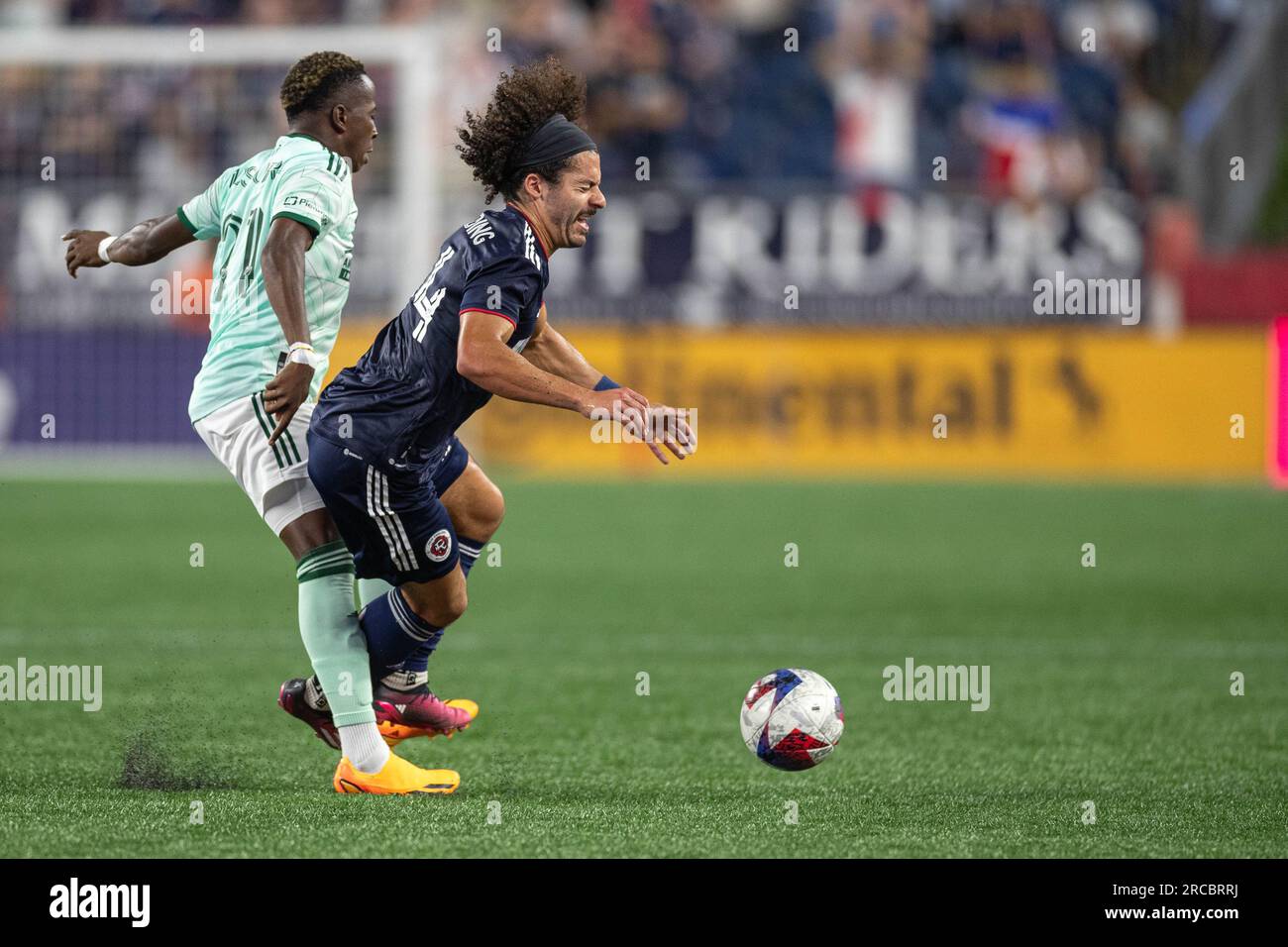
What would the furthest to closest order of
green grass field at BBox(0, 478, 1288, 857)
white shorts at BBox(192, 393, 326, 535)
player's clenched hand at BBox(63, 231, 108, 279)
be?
player's clenched hand at BBox(63, 231, 108, 279) < white shorts at BBox(192, 393, 326, 535) < green grass field at BBox(0, 478, 1288, 857)

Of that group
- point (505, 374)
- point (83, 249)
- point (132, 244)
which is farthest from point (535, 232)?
point (83, 249)

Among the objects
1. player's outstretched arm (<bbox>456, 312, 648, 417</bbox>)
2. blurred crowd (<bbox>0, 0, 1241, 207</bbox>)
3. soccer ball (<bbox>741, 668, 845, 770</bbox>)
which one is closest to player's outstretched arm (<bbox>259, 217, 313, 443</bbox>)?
player's outstretched arm (<bbox>456, 312, 648, 417</bbox>)

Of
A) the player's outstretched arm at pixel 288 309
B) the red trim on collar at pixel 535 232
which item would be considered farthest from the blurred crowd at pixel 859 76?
the player's outstretched arm at pixel 288 309

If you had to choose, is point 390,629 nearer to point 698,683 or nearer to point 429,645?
point 429,645

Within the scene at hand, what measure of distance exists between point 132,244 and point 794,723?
2658mm

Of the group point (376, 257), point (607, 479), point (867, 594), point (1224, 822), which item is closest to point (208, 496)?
point (376, 257)

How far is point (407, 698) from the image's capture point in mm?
5992

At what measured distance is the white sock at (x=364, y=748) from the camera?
5512mm

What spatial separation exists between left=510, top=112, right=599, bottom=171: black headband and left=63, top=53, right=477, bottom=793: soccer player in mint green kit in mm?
604

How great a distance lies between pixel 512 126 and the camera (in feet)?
18.3

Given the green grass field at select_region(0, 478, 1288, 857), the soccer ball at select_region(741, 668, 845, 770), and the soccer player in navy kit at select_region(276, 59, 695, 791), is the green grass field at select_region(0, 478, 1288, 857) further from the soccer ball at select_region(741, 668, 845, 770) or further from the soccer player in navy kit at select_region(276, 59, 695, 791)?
the soccer player in navy kit at select_region(276, 59, 695, 791)

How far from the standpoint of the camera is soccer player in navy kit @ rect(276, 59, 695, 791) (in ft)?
17.7

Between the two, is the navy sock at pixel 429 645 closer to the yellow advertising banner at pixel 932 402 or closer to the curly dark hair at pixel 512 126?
the curly dark hair at pixel 512 126
